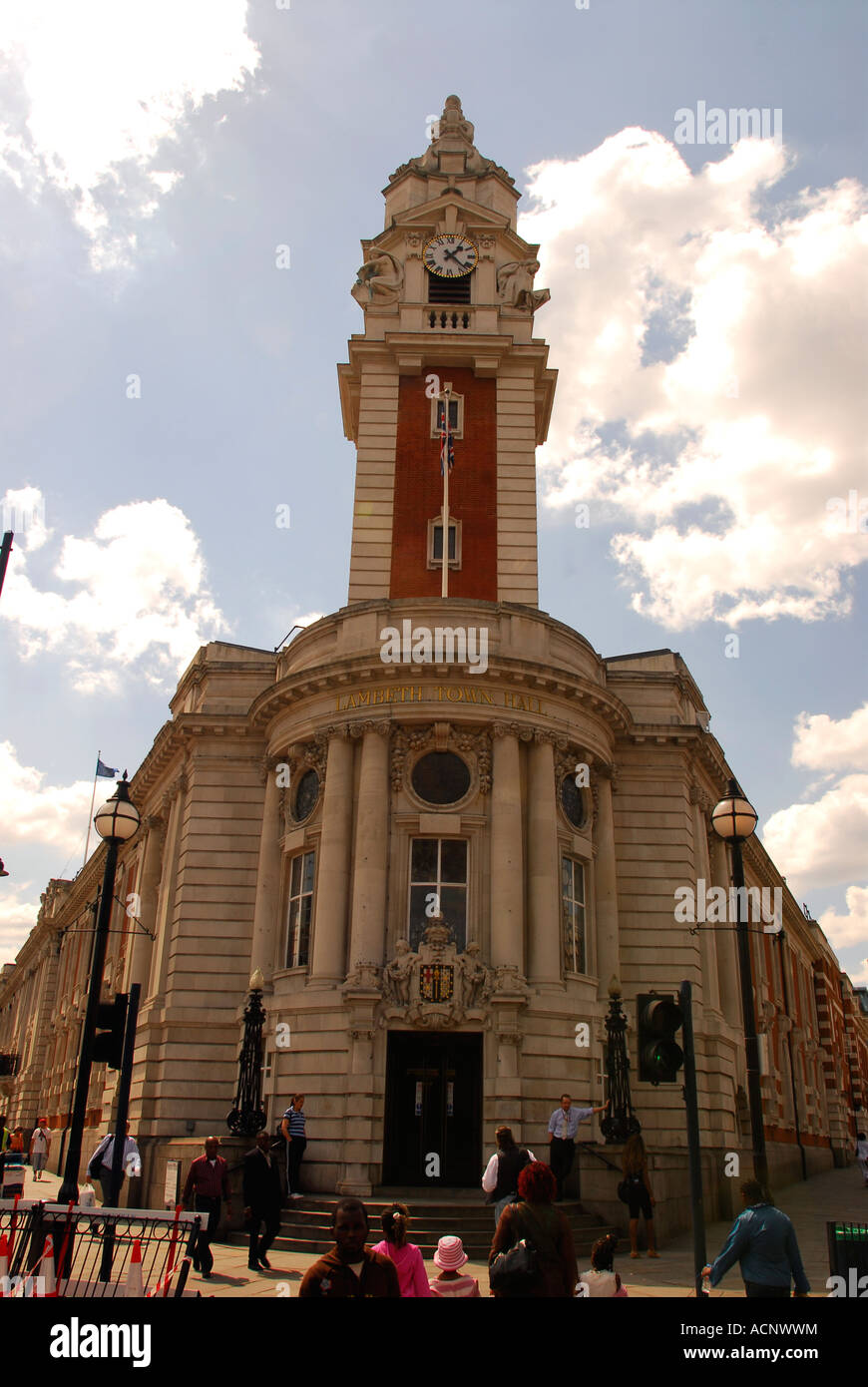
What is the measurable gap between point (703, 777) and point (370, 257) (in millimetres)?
21855

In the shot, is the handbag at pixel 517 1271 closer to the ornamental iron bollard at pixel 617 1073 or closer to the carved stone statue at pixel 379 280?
the ornamental iron bollard at pixel 617 1073

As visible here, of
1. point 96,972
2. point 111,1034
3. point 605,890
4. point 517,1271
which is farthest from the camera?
point 605,890

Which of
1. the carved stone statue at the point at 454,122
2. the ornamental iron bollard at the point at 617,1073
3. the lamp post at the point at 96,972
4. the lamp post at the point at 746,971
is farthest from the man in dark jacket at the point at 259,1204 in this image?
the carved stone statue at the point at 454,122

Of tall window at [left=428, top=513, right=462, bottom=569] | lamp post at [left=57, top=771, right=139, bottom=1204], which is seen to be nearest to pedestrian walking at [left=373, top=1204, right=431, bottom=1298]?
lamp post at [left=57, top=771, right=139, bottom=1204]

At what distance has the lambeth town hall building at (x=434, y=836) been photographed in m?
23.3

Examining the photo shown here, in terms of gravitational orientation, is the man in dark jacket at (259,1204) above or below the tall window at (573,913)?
below

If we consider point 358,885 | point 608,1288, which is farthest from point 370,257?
point 608,1288

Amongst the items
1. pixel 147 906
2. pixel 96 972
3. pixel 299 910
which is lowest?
pixel 96 972

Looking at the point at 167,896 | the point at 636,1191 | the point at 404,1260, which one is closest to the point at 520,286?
the point at 167,896

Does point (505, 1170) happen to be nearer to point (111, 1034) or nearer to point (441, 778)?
point (111, 1034)

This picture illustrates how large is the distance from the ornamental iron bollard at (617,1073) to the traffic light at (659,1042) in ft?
38.5

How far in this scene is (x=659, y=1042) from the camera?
1143 cm

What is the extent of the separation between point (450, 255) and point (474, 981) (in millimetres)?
26101

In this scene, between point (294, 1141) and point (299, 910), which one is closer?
point (294, 1141)
